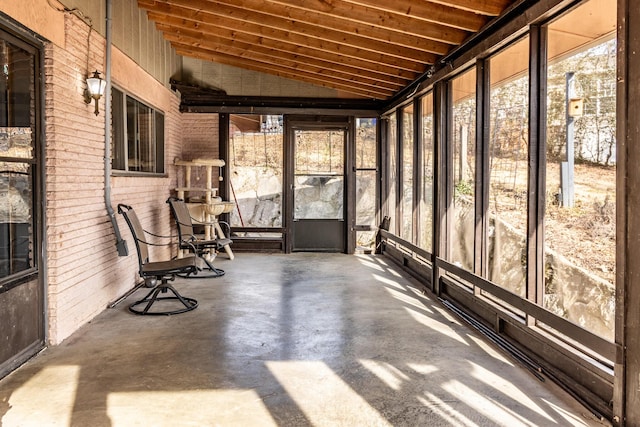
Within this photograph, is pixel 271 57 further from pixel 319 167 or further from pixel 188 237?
pixel 188 237

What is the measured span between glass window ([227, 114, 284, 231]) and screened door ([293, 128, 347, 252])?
320 mm

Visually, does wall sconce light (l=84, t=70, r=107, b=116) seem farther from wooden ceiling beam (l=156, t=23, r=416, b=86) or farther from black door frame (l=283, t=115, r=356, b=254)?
black door frame (l=283, t=115, r=356, b=254)

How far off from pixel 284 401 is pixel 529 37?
9.80 feet

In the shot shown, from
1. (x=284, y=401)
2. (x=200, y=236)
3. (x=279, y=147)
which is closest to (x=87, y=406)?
(x=284, y=401)

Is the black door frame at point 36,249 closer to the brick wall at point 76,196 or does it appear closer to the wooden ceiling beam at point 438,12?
the brick wall at point 76,196

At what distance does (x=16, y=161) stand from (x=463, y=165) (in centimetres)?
386

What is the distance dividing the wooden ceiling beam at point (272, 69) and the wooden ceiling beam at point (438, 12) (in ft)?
10.6

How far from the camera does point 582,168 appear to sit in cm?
302

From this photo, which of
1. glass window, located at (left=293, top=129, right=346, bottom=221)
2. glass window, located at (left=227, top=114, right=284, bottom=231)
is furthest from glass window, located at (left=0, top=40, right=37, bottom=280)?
glass window, located at (left=293, top=129, right=346, bottom=221)

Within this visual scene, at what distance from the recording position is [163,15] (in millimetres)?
6113

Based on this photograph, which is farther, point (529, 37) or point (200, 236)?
point (200, 236)

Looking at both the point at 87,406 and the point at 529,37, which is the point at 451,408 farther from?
the point at 529,37

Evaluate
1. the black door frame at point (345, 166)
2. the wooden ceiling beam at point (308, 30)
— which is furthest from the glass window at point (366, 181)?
the wooden ceiling beam at point (308, 30)

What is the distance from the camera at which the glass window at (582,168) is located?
2.77 meters
